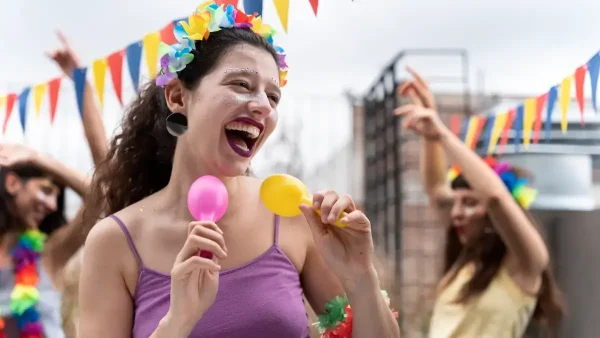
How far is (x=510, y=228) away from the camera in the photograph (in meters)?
2.65

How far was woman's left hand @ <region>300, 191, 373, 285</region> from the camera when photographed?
111 centimetres

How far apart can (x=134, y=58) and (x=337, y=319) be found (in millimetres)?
1293

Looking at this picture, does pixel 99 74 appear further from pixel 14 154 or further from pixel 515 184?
pixel 515 184

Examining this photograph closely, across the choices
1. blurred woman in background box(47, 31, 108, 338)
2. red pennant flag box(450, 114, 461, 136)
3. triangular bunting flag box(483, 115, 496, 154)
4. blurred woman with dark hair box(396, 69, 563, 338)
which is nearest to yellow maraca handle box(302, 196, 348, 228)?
blurred woman in background box(47, 31, 108, 338)

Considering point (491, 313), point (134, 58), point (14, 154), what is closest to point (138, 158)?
point (14, 154)

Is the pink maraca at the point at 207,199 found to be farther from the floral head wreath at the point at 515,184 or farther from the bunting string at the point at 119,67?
the floral head wreath at the point at 515,184

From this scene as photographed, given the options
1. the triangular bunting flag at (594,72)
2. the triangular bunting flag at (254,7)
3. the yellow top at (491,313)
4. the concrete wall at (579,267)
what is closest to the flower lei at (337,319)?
the triangular bunting flag at (254,7)

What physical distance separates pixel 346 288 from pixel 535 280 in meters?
1.71

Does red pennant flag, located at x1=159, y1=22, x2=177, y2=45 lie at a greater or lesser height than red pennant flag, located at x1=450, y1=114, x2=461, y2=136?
greater

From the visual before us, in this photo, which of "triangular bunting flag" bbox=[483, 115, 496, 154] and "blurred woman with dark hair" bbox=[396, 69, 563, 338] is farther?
"triangular bunting flag" bbox=[483, 115, 496, 154]

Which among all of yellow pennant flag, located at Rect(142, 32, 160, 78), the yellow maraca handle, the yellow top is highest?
yellow pennant flag, located at Rect(142, 32, 160, 78)

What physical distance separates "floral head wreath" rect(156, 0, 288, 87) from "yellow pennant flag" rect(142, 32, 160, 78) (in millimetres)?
982

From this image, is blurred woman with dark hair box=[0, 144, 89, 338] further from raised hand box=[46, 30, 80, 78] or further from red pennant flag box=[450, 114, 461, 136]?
red pennant flag box=[450, 114, 461, 136]

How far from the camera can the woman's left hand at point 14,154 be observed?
2008 mm
